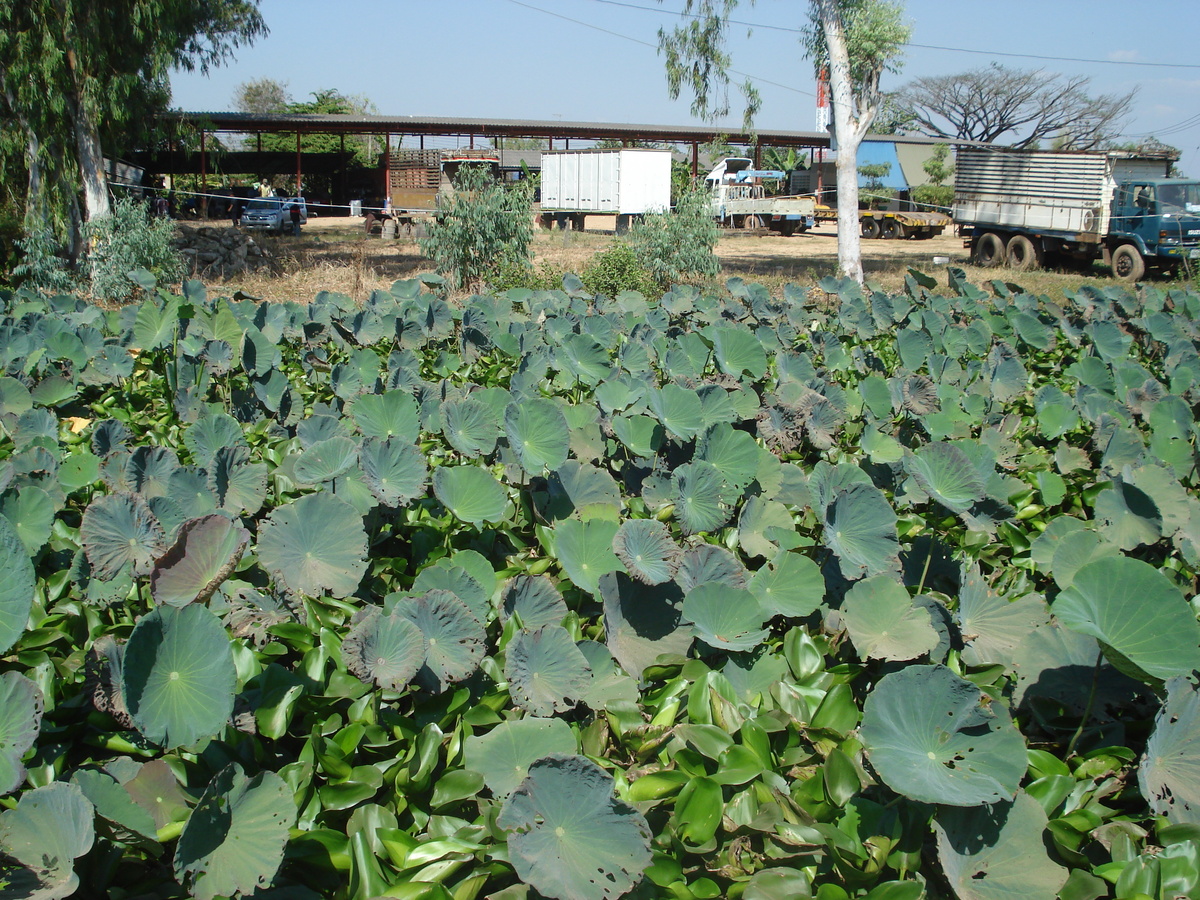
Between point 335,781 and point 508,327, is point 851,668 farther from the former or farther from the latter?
point 508,327

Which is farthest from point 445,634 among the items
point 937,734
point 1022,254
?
point 1022,254

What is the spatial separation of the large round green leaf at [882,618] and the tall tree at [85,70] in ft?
40.3

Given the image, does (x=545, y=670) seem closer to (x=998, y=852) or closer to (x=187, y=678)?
(x=187, y=678)

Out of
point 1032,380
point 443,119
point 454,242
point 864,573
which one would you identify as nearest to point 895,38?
point 454,242

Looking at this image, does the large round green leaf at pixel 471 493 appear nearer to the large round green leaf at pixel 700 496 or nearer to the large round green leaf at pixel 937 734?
the large round green leaf at pixel 700 496

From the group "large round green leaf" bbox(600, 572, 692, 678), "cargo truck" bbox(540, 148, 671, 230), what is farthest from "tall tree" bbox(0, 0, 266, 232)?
"cargo truck" bbox(540, 148, 671, 230)

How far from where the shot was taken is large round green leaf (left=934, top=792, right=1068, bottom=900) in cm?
176

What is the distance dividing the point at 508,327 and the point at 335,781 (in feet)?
14.9

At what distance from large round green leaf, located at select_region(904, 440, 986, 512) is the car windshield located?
16.3 m

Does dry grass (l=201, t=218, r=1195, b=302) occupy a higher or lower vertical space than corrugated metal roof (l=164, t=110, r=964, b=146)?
lower

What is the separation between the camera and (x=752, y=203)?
1252 inches

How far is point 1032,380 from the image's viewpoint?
19.7 feet

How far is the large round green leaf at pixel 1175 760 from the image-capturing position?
6.16ft

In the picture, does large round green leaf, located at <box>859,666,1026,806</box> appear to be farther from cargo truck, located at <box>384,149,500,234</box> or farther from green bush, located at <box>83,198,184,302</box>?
cargo truck, located at <box>384,149,500,234</box>
